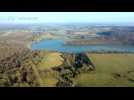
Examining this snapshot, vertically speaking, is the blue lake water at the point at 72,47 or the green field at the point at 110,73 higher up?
the blue lake water at the point at 72,47

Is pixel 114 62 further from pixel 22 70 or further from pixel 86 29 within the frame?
pixel 22 70

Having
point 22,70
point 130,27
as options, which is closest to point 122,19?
point 130,27

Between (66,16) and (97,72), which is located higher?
(66,16)

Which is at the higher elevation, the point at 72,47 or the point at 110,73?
the point at 72,47

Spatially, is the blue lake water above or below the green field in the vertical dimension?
above
